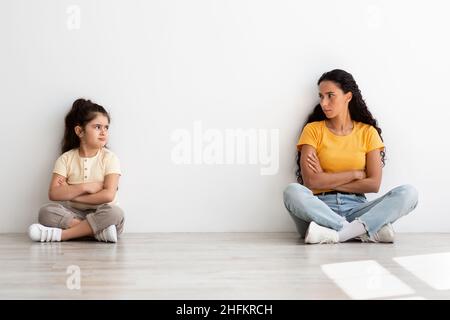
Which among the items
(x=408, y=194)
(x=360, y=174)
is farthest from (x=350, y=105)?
(x=408, y=194)

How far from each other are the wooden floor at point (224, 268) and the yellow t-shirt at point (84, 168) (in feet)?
1.01

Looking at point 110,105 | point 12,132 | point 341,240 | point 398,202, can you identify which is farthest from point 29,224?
point 398,202

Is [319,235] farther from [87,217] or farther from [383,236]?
[87,217]

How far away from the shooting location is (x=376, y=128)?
122 inches

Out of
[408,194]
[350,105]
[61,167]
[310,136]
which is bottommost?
[408,194]

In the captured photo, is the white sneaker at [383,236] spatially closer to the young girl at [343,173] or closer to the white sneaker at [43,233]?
the young girl at [343,173]

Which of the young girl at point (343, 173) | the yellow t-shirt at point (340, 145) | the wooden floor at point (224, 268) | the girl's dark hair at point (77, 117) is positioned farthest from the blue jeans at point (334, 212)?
the girl's dark hair at point (77, 117)

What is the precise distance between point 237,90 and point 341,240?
33.8 inches

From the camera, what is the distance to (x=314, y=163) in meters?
2.99

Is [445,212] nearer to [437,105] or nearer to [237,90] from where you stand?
[437,105]

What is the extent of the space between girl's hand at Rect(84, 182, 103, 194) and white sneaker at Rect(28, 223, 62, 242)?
0.23 metres

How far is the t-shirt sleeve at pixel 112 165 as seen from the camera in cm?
298

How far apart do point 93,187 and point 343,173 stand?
111 centimetres

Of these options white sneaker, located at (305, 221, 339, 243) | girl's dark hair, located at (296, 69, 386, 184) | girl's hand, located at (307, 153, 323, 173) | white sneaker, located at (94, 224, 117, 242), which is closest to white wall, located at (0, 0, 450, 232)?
girl's dark hair, located at (296, 69, 386, 184)
